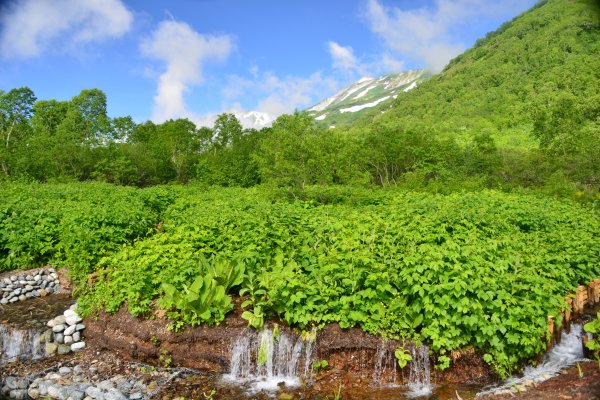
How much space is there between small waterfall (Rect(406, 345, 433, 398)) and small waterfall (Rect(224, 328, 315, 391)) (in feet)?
6.04

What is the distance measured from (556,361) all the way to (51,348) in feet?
34.2

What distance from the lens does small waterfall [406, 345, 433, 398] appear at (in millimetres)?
7102

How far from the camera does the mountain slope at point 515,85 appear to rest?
5013 centimetres

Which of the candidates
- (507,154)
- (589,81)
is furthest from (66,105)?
(589,81)

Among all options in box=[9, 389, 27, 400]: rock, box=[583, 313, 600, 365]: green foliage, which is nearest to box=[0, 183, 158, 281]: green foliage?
box=[9, 389, 27, 400]: rock

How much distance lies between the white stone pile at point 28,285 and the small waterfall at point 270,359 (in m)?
6.84

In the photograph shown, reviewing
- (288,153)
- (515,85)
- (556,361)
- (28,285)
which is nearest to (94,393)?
(28,285)

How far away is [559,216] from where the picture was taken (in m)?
12.0

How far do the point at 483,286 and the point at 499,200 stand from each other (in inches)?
328

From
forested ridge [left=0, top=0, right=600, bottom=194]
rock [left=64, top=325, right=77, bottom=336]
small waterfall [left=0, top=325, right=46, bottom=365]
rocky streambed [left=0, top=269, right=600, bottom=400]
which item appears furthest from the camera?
forested ridge [left=0, top=0, right=600, bottom=194]

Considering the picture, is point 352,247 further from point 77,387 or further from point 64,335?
point 64,335

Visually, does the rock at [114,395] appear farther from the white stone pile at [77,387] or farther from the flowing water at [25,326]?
the flowing water at [25,326]

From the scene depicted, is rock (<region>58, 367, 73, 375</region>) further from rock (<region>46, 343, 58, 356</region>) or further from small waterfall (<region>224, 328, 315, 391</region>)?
small waterfall (<region>224, 328, 315, 391</region>)

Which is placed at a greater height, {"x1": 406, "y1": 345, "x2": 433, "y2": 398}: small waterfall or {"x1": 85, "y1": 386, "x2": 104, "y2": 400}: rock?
{"x1": 406, "y1": 345, "x2": 433, "y2": 398}: small waterfall
